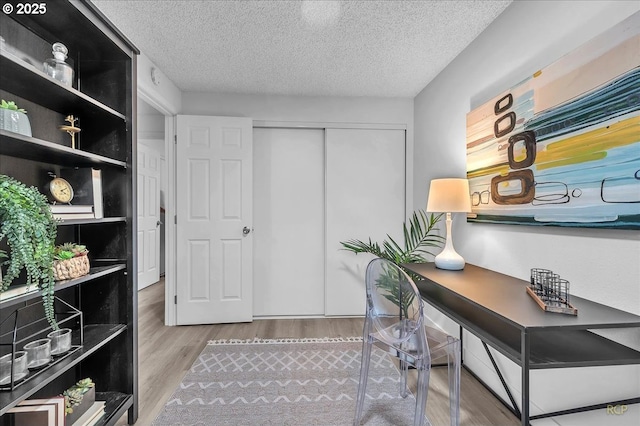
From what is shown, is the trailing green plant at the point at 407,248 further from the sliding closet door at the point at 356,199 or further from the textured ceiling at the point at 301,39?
the textured ceiling at the point at 301,39

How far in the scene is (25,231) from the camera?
105 centimetres

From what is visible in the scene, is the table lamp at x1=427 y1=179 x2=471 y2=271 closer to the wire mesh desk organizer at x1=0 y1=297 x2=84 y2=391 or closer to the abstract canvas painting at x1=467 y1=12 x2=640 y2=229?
the abstract canvas painting at x1=467 y1=12 x2=640 y2=229

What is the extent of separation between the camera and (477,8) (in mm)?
1879

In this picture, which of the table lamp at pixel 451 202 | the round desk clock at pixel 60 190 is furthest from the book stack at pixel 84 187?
the table lamp at pixel 451 202

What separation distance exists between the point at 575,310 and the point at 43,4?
2.39m

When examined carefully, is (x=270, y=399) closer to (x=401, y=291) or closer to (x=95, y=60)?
(x=401, y=291)

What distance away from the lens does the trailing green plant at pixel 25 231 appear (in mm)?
1027

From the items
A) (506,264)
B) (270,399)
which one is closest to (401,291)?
(506,264)

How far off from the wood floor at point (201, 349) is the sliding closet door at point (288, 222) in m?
0.26

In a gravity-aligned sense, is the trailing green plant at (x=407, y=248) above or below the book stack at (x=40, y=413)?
above

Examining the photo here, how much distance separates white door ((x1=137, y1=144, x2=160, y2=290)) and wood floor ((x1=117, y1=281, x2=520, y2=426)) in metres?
0.58

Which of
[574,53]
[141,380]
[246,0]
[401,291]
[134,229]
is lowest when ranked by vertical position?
[141,380]

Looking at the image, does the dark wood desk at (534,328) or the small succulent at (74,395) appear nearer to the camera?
the dark wood desk at (534,328)

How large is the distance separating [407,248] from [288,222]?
134 cm
